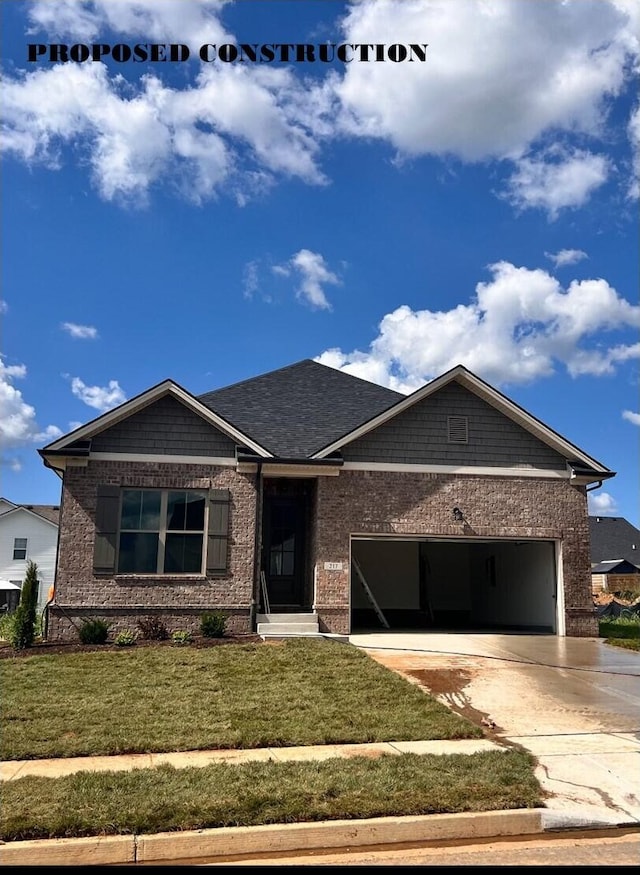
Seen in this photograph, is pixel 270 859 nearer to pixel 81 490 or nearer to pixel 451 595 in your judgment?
pixel 81 490

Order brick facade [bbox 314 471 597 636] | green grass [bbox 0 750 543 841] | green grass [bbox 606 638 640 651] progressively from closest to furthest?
green grass [bbox 0 750 543 841] < green grass [bbox 606 638 640 651] < brick facade [bbox 314 471 597 636]

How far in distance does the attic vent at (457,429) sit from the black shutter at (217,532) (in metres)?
5.08

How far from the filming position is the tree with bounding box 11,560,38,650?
1238 cm

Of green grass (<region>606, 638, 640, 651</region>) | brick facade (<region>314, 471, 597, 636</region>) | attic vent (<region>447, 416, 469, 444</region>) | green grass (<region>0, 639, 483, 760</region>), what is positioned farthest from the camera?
attic vent (<region>447, 416, 469, 444</region>)

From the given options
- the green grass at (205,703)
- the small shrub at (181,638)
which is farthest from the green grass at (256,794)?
→ the small shrub at (181,638)

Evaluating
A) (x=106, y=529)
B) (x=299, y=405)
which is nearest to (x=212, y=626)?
(x=106, y=529)

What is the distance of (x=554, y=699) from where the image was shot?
919 centimetres

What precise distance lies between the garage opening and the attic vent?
8.21 feet

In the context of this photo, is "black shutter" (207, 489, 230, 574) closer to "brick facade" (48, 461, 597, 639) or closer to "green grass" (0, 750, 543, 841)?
"brick facade" (48, 461, 597, 639)

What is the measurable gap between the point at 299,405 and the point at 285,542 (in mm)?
3778

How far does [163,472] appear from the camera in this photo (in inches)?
586

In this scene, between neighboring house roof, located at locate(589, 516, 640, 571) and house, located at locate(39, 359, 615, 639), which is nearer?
house, located at locate(39, 359, 615, 639)

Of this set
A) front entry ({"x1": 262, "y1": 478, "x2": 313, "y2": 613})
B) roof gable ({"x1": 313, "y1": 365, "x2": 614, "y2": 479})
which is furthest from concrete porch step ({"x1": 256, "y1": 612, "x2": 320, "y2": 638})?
roof gable ({"x1": 313, "y1": 365, "x2": 614, "y2": 479})

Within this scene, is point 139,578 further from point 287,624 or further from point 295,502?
point 295,502
